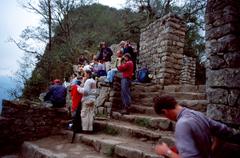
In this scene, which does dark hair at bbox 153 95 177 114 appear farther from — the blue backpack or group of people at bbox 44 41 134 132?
the blue backpack

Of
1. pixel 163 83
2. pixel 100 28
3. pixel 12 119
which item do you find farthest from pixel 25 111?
pixel 100 28

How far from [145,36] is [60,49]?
6779mm

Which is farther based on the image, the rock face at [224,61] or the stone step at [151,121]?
the stone step at [151,121]

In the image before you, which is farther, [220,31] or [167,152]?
[220,31]

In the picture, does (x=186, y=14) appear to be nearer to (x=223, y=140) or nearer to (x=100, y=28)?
(x=100, y=28)

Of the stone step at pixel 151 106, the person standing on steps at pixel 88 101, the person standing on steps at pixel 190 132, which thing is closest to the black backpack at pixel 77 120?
the person standing on steps at pixel 88 101

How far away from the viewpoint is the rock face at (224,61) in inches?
117

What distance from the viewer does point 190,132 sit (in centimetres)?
222

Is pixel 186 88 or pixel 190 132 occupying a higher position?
pixel 186 88

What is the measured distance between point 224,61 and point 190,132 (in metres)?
1.25

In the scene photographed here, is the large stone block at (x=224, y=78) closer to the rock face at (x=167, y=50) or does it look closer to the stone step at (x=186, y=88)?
the stone step at (x=186, y=88)

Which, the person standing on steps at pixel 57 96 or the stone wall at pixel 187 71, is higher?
the stone wall at pixel 187 71

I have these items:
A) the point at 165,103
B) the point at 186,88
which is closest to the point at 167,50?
the point at 186,88

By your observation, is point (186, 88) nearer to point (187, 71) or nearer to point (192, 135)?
point (192, 135)
